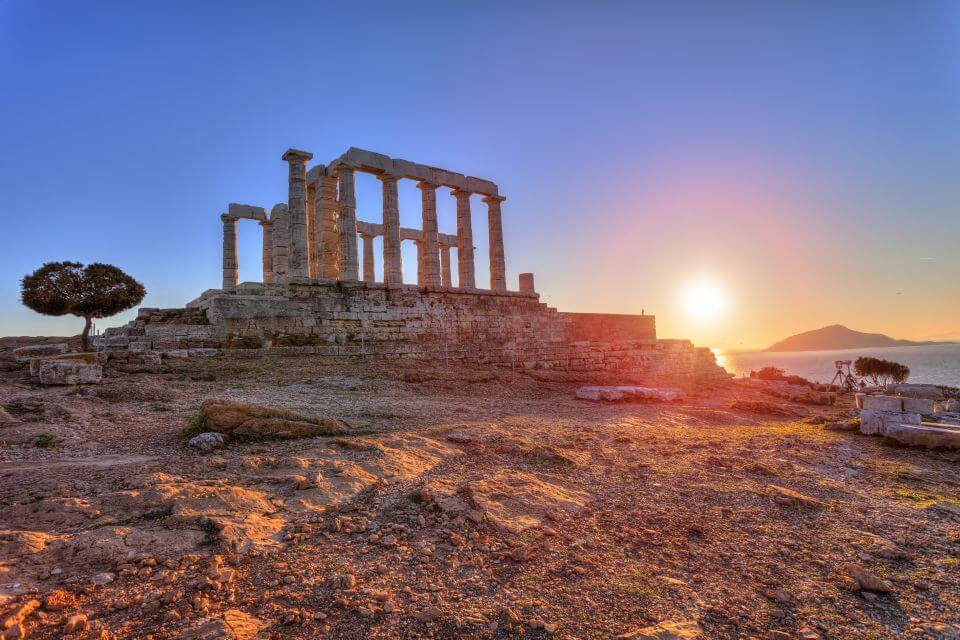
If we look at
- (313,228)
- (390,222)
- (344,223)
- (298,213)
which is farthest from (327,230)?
(390,222)

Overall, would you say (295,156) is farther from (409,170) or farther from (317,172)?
(409,170)

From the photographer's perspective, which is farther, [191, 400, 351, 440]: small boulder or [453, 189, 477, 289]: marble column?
[453, 189, 477, 289]: marble column

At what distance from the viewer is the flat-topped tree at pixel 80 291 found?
58.0 feet

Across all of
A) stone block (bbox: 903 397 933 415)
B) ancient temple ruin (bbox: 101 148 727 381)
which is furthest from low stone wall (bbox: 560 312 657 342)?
stone block (bbox: 903 397 933 415)

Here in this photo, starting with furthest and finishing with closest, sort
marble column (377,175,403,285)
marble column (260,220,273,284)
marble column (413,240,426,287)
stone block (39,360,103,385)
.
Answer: marble column (413,240,426,287) → marble column (260,220,273,284) → marble column (377,175,403,285) → stone block (39,360,103,385)

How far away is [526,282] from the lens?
25.2 meters

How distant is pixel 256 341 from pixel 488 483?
1284 centimetres

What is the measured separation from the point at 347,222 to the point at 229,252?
8.02 metres

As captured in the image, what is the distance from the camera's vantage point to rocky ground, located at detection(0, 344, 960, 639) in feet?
8.36

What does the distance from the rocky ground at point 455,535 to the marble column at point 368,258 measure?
2012cm

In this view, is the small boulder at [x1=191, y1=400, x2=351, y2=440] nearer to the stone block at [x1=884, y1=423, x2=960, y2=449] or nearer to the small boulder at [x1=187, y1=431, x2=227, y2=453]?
the small boulder at [x1=187, y1=431, x2=227, y2=453]

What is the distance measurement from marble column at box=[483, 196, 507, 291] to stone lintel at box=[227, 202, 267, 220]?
1187cm

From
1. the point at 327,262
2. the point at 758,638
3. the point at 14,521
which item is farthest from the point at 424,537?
the point at 327,262

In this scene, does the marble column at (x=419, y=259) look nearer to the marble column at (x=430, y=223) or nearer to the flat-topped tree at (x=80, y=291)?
the marble column at (x=430, y=223)
